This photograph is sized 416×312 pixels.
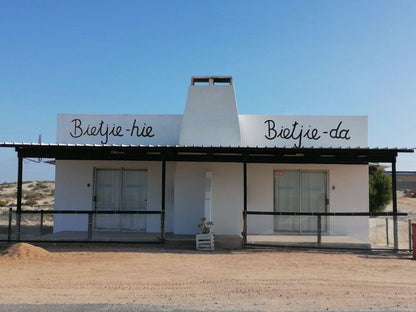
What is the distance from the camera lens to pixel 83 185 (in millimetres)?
15156

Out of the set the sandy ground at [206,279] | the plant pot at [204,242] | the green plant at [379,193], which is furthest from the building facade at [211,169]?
A: the green plant at [379,193]

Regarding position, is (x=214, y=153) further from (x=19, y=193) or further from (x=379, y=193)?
(x=379, y=193)

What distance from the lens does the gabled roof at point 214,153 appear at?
1266cm

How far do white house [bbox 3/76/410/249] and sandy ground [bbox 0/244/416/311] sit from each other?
286 centimetres

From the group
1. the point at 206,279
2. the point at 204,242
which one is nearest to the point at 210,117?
the point at 204,242

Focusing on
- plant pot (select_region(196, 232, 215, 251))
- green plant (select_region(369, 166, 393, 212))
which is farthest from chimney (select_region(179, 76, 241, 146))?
green plant (select_region(369, 166, 393, 212))

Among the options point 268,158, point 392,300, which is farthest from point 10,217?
point 392,300

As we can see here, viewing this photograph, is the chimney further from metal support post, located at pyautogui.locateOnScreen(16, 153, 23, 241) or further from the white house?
metal support post, located at pyautogui.locateOnScreen(16, 153, 23, 241)

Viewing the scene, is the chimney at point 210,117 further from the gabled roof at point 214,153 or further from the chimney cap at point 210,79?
the gabled roof at point 214,153

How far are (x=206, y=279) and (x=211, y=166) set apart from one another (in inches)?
265

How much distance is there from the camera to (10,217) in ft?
40.3

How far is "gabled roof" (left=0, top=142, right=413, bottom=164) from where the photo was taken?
41.5 feet

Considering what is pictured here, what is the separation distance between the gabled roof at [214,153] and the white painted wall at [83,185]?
1.14 m

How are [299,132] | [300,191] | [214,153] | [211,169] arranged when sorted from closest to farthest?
[214,153] → [211,169] → [300,191] → [299,132]
